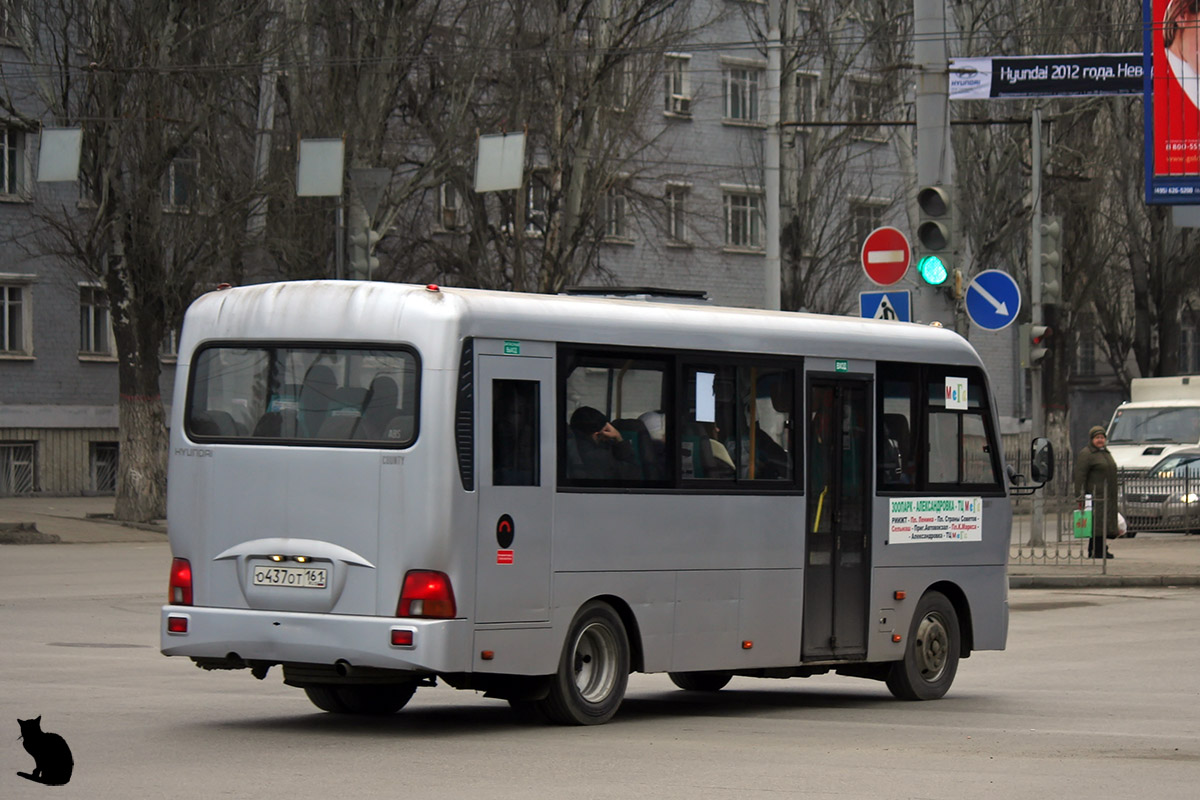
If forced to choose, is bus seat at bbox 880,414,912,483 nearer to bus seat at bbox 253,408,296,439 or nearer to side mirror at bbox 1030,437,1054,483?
side mirror at bbox 1030,437,1054,483

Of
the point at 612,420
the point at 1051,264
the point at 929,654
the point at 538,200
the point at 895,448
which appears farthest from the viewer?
the point at 538,200

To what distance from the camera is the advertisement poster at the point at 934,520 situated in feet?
45.6

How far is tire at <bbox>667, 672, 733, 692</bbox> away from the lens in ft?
46.5

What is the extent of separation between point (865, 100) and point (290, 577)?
3555cm

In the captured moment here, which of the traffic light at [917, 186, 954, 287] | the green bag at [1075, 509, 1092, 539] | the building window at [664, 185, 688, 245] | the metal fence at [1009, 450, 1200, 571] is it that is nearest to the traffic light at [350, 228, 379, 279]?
the traffic light at [917, 186, 954, 287]

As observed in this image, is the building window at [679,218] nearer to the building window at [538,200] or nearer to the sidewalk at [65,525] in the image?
the building window at [538,200]

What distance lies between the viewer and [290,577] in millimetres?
11109

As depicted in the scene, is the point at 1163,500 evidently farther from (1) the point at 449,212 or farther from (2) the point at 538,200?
(1) the point at 449,212

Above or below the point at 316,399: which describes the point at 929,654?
below

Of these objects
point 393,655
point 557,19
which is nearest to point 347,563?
point 393,655

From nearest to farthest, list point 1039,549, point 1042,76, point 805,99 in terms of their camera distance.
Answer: point 1042,76
point 1039,549
point 805,99

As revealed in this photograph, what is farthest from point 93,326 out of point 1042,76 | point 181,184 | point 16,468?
point 1042,76

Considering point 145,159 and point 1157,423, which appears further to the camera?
point 1157,423

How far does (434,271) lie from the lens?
1602 inches
